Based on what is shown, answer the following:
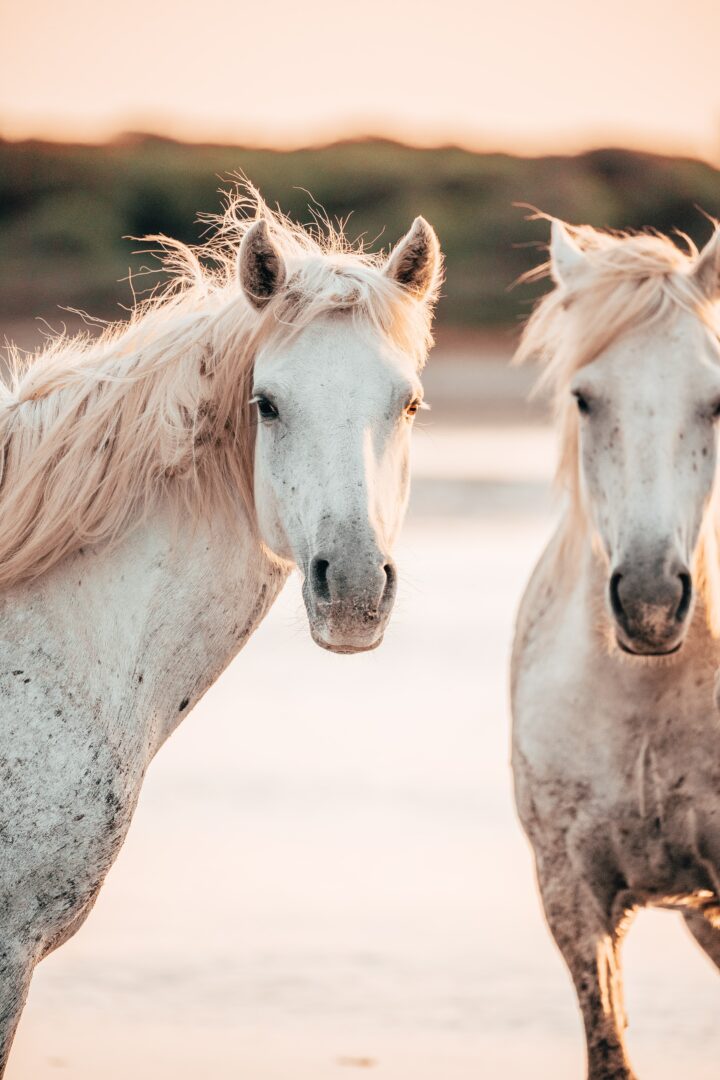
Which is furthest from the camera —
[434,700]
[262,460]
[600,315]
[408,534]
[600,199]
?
[600,199]

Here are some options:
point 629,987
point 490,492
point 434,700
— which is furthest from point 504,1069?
point 490,492

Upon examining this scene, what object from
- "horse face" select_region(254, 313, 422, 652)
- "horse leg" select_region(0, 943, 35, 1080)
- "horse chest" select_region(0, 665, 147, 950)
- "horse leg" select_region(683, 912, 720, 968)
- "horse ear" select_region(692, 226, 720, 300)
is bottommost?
"horse leg" select_region(683, 912, 720, 968)

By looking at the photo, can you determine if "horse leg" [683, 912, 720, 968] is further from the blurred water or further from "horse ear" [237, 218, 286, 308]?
"horse ear" [237, 218, 286, 308]

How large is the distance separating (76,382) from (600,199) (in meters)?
37.9

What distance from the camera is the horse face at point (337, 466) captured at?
2535 millimetres

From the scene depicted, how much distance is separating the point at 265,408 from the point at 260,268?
289mm

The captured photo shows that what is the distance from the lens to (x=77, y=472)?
274 cm

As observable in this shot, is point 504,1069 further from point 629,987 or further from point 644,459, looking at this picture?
point 644,459

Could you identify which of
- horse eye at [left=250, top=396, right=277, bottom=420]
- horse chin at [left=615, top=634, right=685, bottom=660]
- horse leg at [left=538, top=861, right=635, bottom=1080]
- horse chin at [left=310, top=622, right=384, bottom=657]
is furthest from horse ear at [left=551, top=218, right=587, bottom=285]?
horse leg at [left=538, top=861, right=635, bottom=1080]

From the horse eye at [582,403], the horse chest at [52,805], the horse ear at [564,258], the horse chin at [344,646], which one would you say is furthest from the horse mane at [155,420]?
the horse ear at [564,258]

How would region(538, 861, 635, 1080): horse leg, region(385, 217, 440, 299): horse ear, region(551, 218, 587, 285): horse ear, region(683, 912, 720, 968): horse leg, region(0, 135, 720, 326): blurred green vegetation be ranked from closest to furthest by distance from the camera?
region(385, 217, 440, 299): horse ear
region(538, 861, 635, 1080): horse leg
region(551, 218, 587, 285): horse ear
region(683, 912, 720, 968): horse leg
region(0, 135, 720, 326): blurred green vegetation

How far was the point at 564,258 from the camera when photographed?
359 cm

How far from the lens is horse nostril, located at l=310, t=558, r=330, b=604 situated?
2.55m

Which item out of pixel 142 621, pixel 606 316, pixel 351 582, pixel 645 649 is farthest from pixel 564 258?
pixel 142 621
